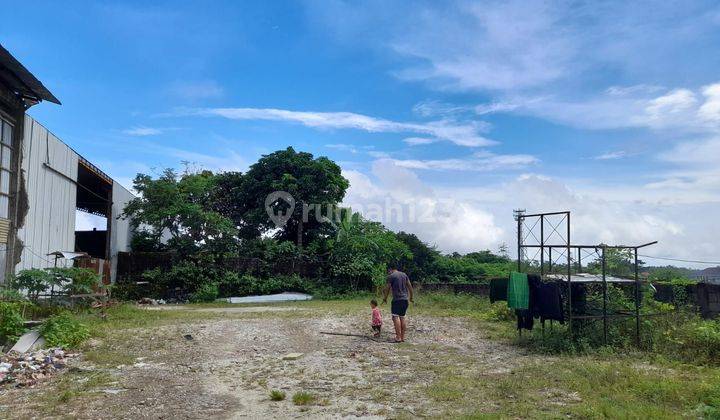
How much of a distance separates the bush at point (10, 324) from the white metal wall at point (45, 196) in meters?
4.45

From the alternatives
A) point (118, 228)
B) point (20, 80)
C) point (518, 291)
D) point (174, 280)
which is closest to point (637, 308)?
point (518, 291)

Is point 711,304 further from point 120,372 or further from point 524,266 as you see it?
point 120,372

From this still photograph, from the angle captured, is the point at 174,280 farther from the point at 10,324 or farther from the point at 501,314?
the point at 501,314

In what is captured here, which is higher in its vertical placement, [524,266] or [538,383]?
[524,266]

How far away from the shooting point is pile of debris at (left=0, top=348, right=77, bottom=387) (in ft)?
25.6

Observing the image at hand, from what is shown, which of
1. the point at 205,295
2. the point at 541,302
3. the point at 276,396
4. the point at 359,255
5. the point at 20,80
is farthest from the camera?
the point at 359,255

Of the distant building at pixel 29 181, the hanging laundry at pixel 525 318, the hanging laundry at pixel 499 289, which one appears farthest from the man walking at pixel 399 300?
the distant building at pixel 29 181

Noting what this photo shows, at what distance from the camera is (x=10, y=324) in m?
10.2

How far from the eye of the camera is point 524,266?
11.7 meters

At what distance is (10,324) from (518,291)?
942 centimetres

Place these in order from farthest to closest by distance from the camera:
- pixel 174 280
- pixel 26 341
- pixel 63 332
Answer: pixel 174 280
pixel 63 332
pixel 26 341

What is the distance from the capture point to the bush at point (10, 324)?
10.1m

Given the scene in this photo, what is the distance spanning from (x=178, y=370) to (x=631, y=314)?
790 centimetres

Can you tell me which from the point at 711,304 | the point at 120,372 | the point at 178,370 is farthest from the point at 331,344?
the point at 711,304
